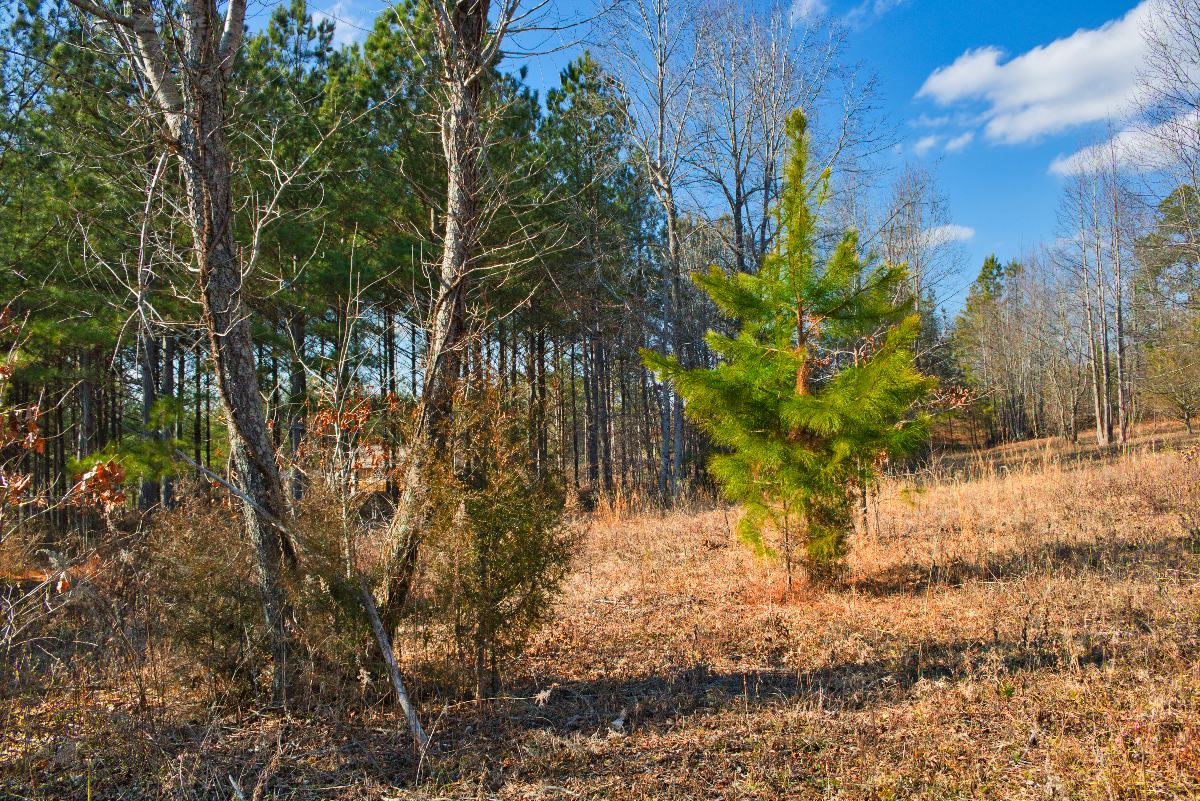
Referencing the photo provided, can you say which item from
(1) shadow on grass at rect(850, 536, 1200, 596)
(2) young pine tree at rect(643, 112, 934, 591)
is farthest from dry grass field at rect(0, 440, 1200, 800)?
(2) young pine tree at rect(643, 112, 934, 591)

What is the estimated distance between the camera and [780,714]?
3736mm

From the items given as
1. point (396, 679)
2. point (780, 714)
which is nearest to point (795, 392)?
point (780, 714)

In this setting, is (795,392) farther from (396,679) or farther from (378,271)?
(378,271)

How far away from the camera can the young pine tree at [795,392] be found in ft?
19.0

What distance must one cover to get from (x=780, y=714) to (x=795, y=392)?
2993 mm

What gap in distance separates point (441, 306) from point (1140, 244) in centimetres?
2158

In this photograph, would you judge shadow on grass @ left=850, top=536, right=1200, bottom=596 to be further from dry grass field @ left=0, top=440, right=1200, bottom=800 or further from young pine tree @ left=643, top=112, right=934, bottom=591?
young pine tree @ left=643, top=112, right=934, bottom=591

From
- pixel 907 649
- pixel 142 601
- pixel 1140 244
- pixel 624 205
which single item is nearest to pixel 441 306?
pixel 142 601

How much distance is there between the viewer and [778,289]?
616 cm

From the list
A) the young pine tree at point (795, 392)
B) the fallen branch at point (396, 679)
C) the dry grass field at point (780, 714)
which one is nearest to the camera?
the dry grass field at point (780, 714)

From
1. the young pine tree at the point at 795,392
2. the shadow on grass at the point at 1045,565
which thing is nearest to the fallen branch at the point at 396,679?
the young pine tree at the point at 795,392

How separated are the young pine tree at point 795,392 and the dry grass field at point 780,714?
75 cm

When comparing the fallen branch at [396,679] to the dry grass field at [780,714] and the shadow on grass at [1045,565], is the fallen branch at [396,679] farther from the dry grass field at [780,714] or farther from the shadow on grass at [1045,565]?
the shadow on grass at [1045,565]

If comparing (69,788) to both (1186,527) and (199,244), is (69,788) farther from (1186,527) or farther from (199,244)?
(1186,527)
